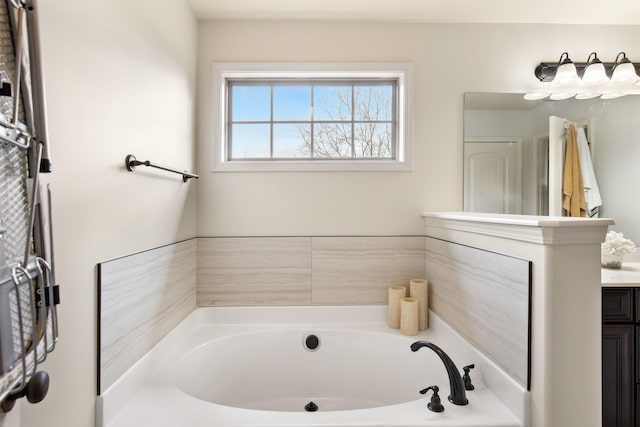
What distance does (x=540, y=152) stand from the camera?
6.53 feet

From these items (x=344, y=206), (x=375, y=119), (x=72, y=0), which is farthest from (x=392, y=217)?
(x=72, y=0)

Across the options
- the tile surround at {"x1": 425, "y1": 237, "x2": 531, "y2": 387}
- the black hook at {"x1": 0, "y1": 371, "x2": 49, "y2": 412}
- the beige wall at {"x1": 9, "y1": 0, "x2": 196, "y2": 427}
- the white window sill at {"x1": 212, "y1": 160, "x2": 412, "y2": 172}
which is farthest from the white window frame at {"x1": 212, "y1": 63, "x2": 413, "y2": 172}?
the black hook at {"x1": 0, "y1": 371, "x2": 49, "y2": 412}

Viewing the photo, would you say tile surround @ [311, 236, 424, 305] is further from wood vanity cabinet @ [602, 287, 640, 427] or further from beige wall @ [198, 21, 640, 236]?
wood vanity cabinet @ [602, 287, 640, 427]

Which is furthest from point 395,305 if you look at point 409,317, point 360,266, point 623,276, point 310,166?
point 623,276

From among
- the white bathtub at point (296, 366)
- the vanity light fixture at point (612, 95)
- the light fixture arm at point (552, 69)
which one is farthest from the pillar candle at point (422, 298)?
the vanity light fixture at point (612, 95)

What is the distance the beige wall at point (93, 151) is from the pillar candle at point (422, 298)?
4.53 ft

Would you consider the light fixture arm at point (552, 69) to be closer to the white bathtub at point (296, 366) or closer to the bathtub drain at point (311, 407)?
the white bathtub at point (296, 366)

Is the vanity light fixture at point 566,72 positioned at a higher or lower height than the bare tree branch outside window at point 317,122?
higher

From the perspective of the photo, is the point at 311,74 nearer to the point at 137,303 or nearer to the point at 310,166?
the point at 310,166

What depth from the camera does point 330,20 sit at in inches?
79.7

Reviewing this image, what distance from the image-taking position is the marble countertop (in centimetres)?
155

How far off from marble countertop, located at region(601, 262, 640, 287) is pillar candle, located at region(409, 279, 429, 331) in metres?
0.82

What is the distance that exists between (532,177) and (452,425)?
5.04ft

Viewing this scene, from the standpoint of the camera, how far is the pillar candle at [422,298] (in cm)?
190
